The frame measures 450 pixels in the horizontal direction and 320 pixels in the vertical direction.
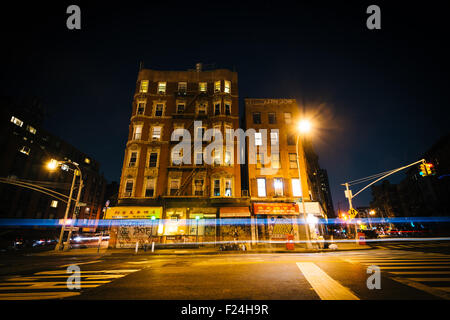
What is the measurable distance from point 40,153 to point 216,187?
1770 inches

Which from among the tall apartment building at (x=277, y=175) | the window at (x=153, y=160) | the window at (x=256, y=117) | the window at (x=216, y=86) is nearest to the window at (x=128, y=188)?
the window at (x=153, y=160)

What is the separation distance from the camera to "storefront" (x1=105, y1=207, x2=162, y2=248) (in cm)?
2270

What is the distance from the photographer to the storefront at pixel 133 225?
22.7 metres

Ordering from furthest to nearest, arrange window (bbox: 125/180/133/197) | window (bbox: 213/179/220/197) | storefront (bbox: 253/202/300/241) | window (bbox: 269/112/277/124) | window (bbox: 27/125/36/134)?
window (bbox: 27/125/36/134), window (bbox: 269/112/277/124), window (bbox: 213/179/220/197), window (bbox: 125/180/133/197), storefront (bbox: 253/202/300/241)

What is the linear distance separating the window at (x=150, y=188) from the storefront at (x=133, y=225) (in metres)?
2.00

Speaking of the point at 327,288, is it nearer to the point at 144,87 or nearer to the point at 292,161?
the point at 292,161

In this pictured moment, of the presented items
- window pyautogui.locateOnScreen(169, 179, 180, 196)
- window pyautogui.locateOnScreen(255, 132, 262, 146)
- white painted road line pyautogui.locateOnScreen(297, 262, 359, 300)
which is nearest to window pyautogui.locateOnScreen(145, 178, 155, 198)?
window pyautogui.locateOnScreen(169, 179, 180, 196)

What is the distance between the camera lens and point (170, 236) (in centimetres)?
2300

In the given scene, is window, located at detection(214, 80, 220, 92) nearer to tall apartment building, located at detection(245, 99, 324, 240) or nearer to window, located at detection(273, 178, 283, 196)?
tall apartment building, located at detection(245, 99, 324, 240)

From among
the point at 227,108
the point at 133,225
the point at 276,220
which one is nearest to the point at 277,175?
the point at 276,220

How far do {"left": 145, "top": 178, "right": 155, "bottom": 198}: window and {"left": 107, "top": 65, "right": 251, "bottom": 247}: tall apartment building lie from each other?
12 cm

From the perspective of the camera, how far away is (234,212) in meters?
23.7

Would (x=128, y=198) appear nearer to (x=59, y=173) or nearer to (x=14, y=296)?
(x=14, y=296)

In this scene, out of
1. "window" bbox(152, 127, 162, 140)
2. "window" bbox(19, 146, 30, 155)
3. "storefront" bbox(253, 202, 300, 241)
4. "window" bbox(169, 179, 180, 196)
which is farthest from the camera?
"window" bbox(19, 146, 30, 155)
